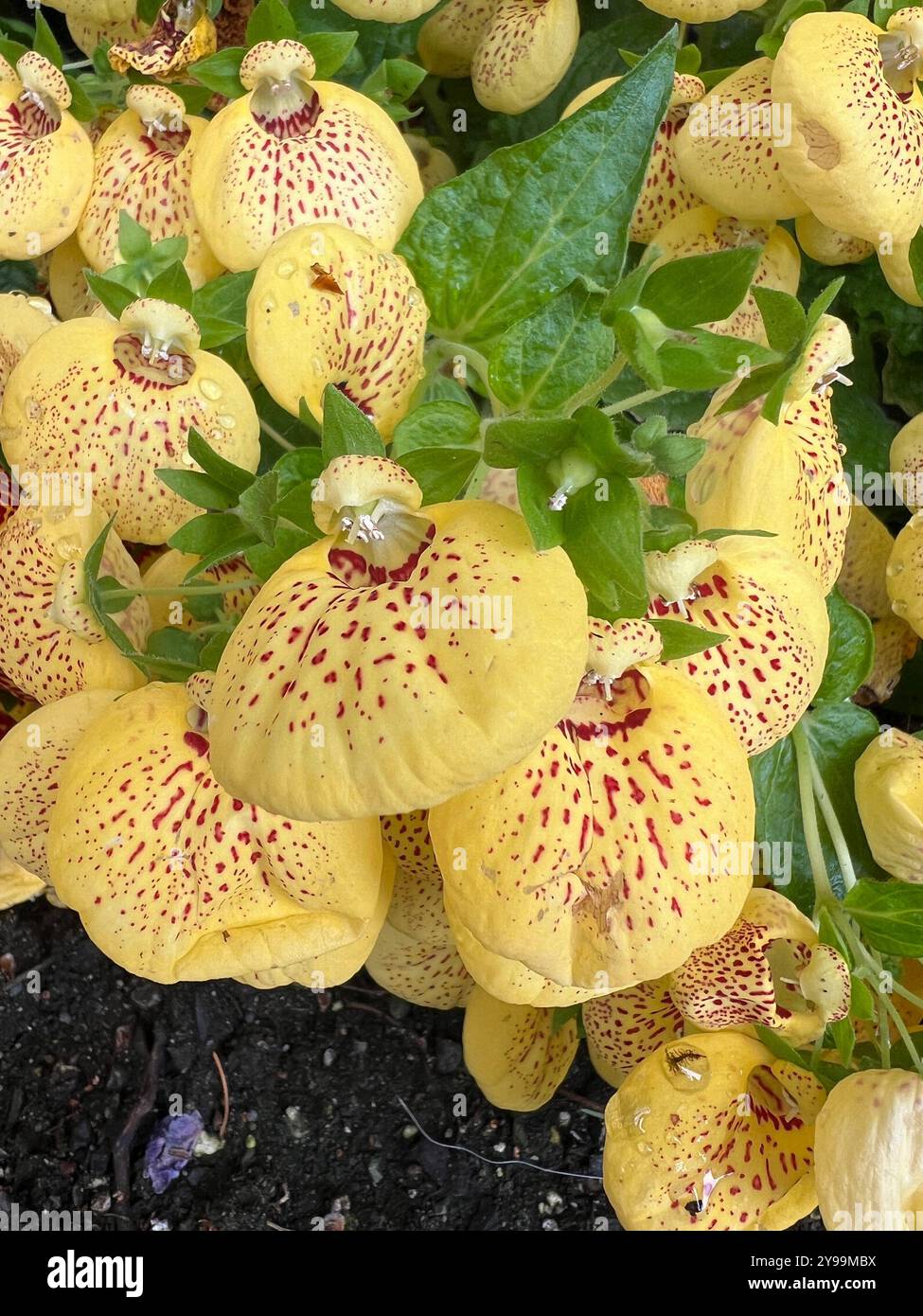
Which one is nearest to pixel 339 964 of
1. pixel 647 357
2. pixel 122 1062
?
pixel 647 357

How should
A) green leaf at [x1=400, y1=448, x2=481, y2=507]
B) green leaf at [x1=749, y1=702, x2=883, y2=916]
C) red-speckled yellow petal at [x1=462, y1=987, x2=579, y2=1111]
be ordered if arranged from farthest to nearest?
red-speckled yellow petal at [x1=462, y1=987, x2=579, y2=1111] → green leaf at [x1=749, y1=702, x2=883, y2=916] → green leaf at [x1=400, y1=448, x2=481, y2=507]

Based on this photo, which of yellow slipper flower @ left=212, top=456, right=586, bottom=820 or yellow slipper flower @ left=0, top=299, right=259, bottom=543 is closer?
yellow slipper flower @ left=212, top=456, right=586, bottom=820

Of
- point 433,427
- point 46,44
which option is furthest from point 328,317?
point 46,44

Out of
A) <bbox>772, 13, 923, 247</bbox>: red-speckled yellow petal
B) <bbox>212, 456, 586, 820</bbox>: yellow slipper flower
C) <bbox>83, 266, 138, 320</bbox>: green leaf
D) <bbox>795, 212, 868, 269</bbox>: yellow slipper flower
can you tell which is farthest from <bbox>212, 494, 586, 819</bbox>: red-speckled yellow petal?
<bbox>795, 212, 868, 269</bbox>: yellow slipper flower

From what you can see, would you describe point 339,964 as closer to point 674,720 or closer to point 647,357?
point 674,720

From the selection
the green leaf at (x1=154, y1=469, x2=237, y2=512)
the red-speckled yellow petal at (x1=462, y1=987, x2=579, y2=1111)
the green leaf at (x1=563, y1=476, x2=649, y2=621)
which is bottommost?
the red-speckled yellow petal at (x1=462, y1=987, x2=579, y2=1111)

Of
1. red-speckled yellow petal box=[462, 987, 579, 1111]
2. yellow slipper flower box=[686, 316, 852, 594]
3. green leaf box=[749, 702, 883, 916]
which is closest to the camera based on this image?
yellow slipper flower box=[686, 316, 852, 594]

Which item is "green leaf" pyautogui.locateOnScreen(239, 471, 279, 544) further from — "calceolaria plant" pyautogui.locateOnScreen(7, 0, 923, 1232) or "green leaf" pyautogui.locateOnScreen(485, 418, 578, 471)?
"green leaf" pyautogui.locateOnScreen(485, 418, 578, 471)
